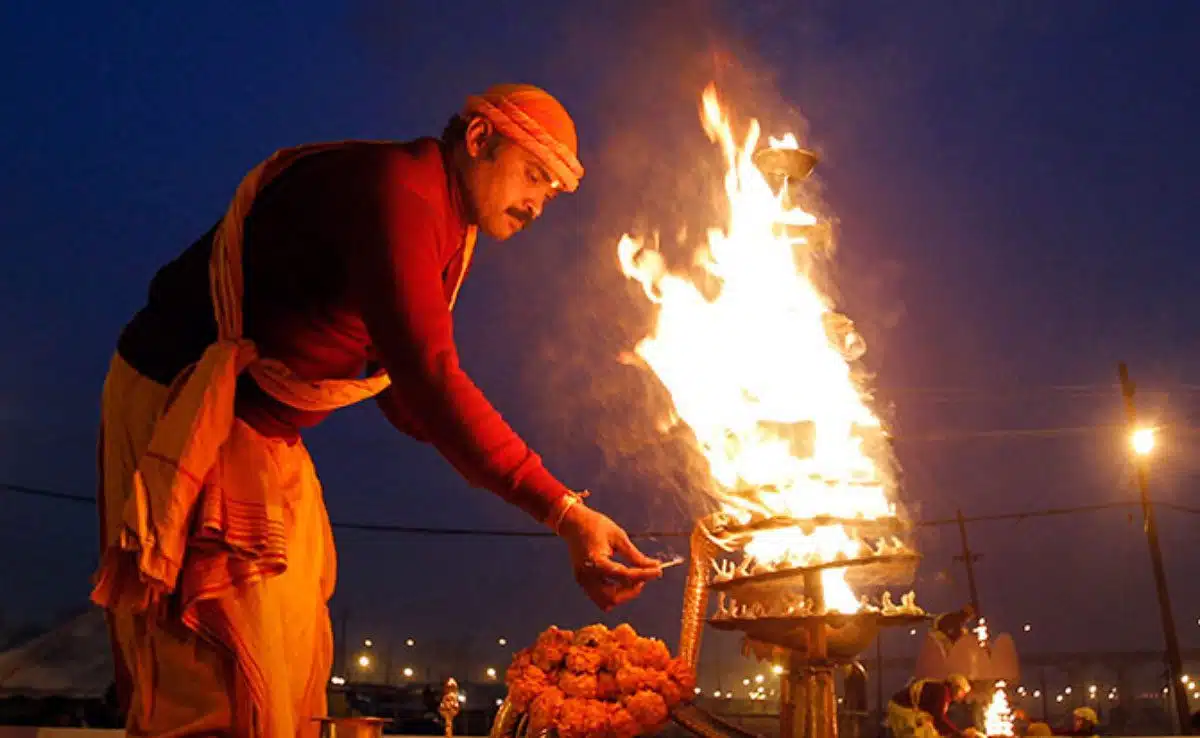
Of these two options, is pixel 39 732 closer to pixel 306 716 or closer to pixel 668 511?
pixel 306 716

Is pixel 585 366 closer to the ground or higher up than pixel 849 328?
higher up

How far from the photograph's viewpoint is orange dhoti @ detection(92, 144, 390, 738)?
2.46 meters

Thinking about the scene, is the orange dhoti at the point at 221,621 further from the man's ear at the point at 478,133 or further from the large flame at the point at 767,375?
the large flame at the point at 767,375

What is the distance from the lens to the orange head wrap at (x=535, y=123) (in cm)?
280

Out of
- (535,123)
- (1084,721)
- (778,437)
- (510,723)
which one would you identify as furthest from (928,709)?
(535,123)

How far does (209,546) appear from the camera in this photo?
2488mm

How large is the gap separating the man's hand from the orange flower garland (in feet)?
2.67

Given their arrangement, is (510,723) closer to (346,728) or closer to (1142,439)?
(346,728)

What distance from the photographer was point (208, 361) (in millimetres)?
2586

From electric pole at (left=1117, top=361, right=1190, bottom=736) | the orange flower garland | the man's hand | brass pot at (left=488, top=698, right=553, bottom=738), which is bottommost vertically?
brass pot at (left=488, top=698, right=553, bottom=738)

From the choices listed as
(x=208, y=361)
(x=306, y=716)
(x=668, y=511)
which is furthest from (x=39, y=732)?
(x=668, y=511)

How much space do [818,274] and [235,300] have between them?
11.6 ft

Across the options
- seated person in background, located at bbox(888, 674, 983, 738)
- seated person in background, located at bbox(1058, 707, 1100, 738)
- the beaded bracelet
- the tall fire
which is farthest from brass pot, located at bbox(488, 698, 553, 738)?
seated person in background, located at bbox(1058, 707, 1100, 738)

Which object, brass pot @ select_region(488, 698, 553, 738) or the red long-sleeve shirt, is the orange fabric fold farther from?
brass pot @ select_region(488, 698, 553, 738)
